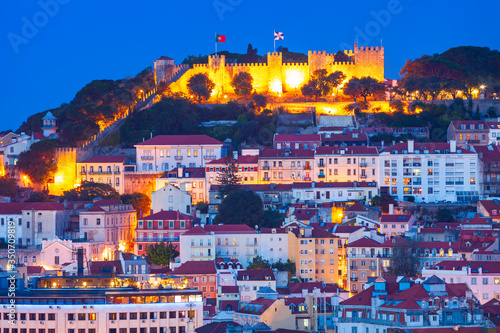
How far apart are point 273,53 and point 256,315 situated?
4717 centimetres

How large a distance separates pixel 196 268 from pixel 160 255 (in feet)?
15.8

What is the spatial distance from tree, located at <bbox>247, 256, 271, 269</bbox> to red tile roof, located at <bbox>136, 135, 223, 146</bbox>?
17057mm

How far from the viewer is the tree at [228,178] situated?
74562mm

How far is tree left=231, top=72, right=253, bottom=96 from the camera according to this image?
9425cm

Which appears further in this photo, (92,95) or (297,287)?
(92,95)

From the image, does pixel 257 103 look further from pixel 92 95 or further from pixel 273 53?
pixel 92 95

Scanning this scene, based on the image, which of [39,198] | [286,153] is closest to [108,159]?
[39,198]

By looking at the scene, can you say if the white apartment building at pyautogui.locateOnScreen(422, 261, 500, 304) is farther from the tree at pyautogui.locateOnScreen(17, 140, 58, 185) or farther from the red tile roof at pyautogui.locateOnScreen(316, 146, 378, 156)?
the tree at pyautogui.locateOnScreen(17, 140, 58, 185)

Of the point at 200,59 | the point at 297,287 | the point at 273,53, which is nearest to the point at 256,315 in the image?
the point at 297,287

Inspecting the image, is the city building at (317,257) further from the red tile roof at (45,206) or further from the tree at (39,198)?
the tree at (39,198)

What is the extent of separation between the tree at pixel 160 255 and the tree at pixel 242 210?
15.4 ft

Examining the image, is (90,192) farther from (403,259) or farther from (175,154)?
(403,259)

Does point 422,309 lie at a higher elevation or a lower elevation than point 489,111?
lower

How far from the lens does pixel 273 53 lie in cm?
9744
